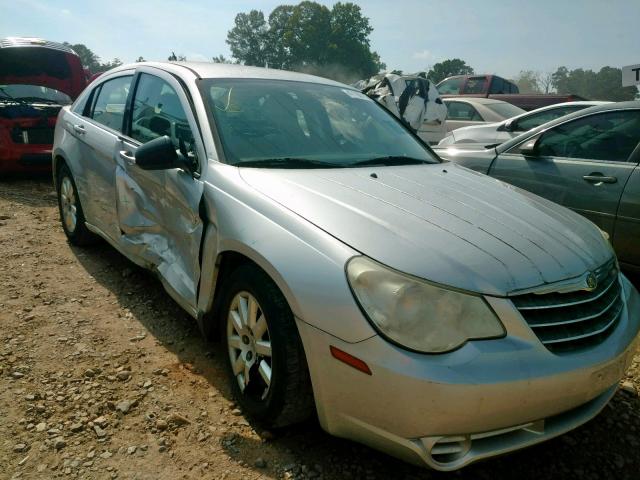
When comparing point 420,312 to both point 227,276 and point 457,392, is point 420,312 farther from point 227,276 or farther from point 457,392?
point 227,276

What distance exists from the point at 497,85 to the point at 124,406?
45.2 feet

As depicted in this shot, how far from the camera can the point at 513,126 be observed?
703 centimetres

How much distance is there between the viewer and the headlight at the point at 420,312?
1671mm

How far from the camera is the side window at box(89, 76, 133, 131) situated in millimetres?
3598

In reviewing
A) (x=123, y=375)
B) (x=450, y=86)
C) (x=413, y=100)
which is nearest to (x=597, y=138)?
(x=123, y=375)

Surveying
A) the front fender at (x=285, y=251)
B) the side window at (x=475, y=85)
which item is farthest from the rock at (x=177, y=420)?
the side window at (x=475, y=85)

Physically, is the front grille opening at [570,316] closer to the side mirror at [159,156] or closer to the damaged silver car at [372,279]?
the damaged silver car at [372,279]

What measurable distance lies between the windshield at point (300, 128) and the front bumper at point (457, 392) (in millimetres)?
1075

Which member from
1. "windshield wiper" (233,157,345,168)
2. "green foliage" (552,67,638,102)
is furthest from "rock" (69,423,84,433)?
"green foliage" (552,67,638,102)

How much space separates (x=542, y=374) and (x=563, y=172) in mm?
2730

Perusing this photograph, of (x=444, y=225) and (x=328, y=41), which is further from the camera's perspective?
(x=328, y=41)

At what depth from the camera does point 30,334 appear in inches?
118

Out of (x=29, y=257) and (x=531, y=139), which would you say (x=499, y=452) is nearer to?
(x=531, y=139)

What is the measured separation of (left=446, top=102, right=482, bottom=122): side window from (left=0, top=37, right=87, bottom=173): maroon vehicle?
6885mm
